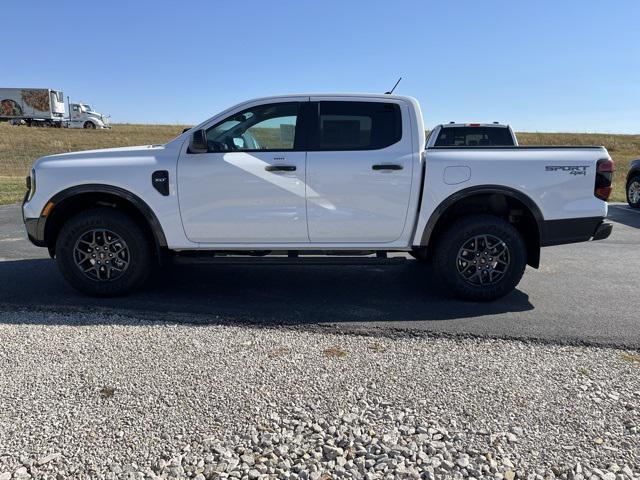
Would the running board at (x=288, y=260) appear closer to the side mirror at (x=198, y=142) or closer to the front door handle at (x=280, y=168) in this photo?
the front door handle at (x=280, y=168)

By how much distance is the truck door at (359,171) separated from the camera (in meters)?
4.72

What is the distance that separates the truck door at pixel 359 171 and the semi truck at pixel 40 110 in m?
48.1

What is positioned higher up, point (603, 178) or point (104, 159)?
point (104, 159)

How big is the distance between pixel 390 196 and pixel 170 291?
94.9 inches

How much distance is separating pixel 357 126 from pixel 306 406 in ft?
9.34

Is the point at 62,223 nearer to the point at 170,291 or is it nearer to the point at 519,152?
the point at 170,291

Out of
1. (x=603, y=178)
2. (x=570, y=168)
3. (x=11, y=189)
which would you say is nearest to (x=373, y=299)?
(x=570, y=168)

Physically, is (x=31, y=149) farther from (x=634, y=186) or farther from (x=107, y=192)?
(x=634, y=186)

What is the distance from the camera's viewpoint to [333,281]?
5.66m

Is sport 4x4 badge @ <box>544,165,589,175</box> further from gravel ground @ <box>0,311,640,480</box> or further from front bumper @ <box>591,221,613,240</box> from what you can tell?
gravel ground @ <box>0,311,640,480</box>

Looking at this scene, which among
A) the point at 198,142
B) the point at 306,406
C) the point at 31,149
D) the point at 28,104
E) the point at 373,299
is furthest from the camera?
the point at 28,104

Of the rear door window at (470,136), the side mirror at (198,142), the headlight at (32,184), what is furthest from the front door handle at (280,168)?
the rear door window at (470,136)

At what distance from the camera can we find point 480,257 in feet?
15.9

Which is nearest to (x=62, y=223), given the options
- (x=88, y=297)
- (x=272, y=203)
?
(x=88, y=297)
